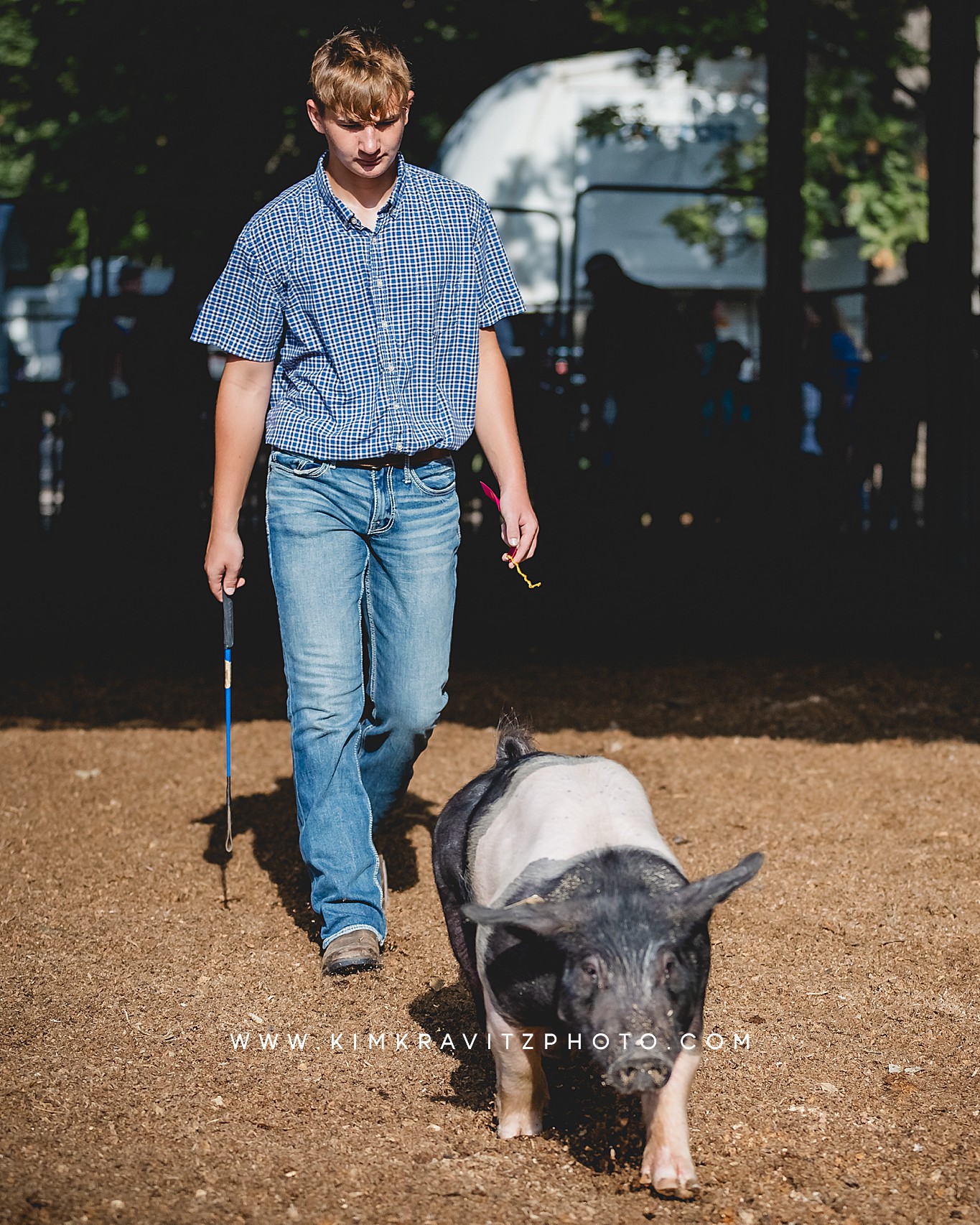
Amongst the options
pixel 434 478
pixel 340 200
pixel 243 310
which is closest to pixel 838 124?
pixel 340 200

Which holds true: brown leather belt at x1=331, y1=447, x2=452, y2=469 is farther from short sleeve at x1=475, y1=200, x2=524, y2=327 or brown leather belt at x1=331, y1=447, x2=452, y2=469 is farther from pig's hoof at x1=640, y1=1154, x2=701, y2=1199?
pig's hoof at x1=640, y1=1154, x2=701, y2=1199

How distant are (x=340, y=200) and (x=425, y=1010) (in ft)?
7.12

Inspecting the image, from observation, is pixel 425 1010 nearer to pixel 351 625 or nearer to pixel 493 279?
pixel 351 625

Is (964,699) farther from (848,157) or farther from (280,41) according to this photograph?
(848,157)

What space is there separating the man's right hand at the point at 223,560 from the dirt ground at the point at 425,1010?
3.60 ft

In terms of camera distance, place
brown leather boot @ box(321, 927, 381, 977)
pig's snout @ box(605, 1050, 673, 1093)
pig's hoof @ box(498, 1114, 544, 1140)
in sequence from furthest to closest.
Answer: brown leather boot @ box(321, 927, 381, 977)
pig's hoof @ box(498, 1114, 544, 1140)
pig's snout @ box(605, 1050, 673, 1093)

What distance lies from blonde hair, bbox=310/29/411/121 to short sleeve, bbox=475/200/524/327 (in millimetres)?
452

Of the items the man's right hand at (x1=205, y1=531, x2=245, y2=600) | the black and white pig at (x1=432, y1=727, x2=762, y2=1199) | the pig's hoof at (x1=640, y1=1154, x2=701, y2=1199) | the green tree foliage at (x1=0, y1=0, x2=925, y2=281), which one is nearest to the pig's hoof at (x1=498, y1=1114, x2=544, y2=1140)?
the black and white pig at (x1=432, y1=727, x2=762, y2=1199)

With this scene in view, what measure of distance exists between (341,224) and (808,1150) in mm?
2567

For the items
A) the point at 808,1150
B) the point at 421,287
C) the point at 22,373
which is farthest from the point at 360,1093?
the point at 22,373

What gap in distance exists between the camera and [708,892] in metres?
2.75

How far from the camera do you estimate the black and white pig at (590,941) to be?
2672 millimetres

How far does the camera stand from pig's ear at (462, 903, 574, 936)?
272 cm

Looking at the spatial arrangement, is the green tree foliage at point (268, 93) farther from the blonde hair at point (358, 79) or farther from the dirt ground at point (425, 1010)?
the blonde hair at point (358, 79)
